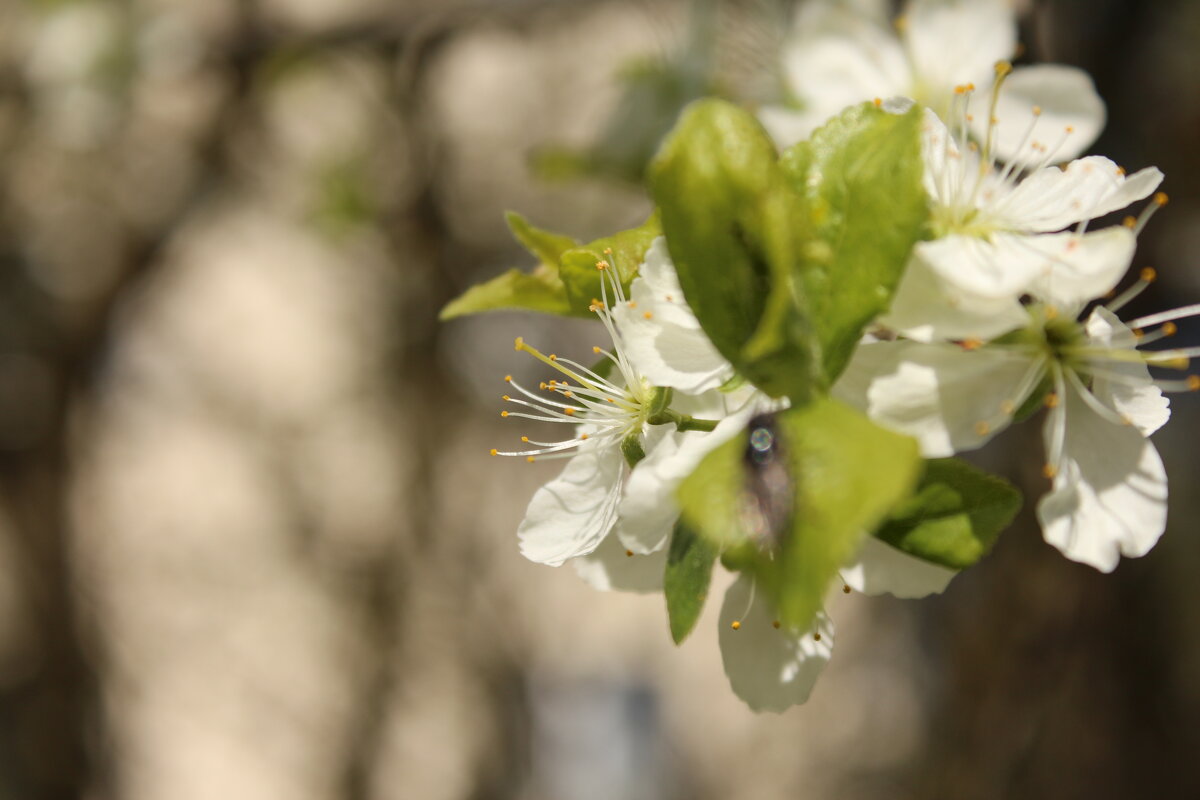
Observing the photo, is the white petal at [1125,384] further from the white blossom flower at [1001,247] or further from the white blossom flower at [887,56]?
the white blossom flower at [887,56]

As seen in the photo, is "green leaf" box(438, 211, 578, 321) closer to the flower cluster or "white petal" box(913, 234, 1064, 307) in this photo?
the flower cluster

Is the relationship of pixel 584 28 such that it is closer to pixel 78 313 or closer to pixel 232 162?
pixel 232 162

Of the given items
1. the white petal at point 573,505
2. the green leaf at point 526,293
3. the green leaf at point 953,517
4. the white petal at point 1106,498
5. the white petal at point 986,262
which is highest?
the white petal at point 986,262

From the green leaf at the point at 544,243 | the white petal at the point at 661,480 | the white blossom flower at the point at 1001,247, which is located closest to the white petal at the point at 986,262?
the white blossom flower at the point at 1001,247

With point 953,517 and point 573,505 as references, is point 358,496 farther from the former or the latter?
point 953,517

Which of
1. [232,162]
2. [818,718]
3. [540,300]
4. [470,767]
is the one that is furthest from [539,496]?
[470,767]

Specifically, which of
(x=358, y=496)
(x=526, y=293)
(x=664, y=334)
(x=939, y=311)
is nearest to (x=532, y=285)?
(x=526, y=293)
